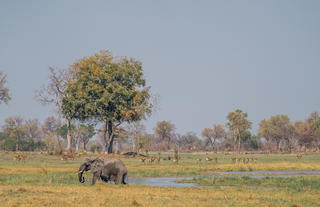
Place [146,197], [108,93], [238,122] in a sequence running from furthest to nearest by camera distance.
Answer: [238,122] → [108,93] → [146,197]

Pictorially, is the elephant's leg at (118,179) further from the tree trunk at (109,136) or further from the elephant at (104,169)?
the tree trunk at (109,136)

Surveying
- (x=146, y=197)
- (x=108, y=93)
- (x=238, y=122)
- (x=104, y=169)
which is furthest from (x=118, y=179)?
(x=238, y=122)

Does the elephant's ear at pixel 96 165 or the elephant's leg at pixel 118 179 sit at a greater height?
the elephant's ear at pixel 96 165


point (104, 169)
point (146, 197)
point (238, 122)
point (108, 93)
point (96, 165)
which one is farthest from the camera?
point (238, 122)

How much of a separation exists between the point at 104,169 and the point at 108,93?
5006 cm

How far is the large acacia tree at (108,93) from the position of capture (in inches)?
3189

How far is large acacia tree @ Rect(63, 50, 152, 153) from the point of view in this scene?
3189 inches

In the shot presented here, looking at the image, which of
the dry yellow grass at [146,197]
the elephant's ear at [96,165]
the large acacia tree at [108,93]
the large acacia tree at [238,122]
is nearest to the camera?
the dry yellow grass at [146,197]

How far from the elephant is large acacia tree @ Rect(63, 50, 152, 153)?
161 feet

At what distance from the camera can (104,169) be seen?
102 feet

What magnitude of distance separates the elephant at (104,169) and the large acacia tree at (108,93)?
161 feet

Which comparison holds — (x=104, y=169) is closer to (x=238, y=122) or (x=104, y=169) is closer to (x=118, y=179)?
(x=118, y=179)

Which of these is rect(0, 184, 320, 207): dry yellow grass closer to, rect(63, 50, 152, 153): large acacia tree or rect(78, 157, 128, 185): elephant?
rect(78, 157, 128, 185): elephant

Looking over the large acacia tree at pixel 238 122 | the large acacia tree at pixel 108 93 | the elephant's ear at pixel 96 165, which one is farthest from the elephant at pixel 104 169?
the large acacia tree at pixel 238 122
